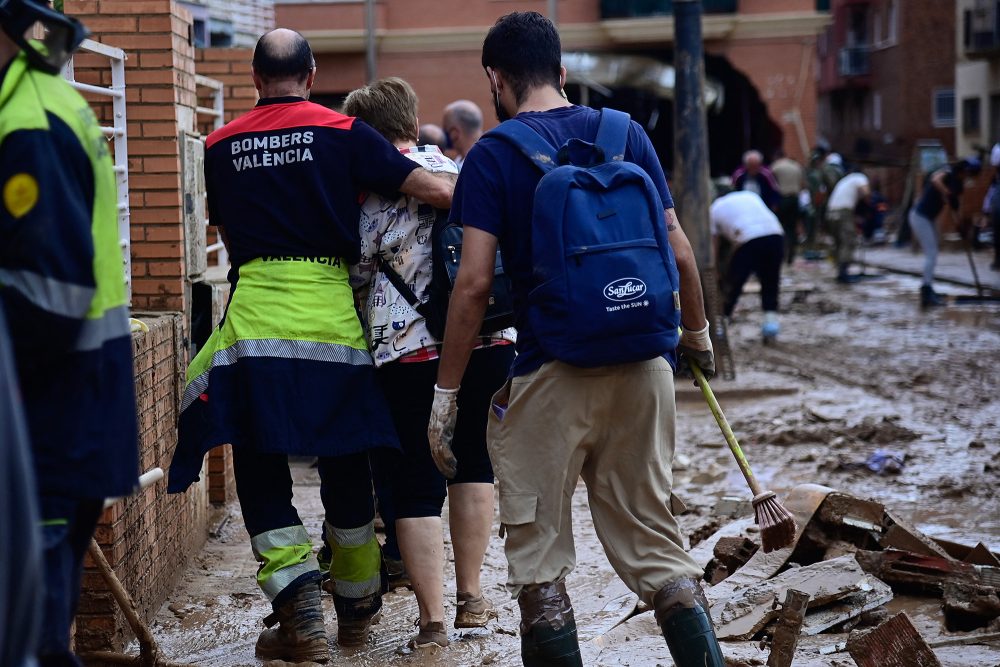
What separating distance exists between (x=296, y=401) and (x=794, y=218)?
19.5 meters

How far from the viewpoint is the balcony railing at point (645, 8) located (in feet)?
79.9

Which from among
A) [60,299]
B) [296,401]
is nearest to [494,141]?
[296,401]

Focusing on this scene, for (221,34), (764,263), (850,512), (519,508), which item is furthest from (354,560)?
(221,34)

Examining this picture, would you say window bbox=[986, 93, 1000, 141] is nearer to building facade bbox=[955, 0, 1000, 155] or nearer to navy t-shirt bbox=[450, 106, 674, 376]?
building facade bbox=[955, 0, 1000, 155]

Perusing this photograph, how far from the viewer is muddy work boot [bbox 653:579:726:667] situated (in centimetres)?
320

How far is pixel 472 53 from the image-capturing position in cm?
2448

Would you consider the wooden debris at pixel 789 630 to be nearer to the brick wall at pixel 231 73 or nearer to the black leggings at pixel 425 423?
the black leggings at pixel 425 423

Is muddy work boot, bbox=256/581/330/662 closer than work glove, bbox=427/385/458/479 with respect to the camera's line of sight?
No

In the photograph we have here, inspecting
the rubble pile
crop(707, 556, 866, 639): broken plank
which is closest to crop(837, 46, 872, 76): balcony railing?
the rubble pile

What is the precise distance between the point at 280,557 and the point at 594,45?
21997mm

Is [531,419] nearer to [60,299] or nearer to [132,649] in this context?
[60,299]

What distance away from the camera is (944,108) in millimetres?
42562

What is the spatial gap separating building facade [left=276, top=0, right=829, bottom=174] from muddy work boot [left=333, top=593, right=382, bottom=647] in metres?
20.4

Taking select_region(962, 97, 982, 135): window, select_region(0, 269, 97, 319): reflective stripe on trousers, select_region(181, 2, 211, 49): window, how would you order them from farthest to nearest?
select_region(962, 97, 982, 135): window, select_region(181, 2, 211, 49): window, select_region(0, 269, 97, 319): reflective stripe on trousers
